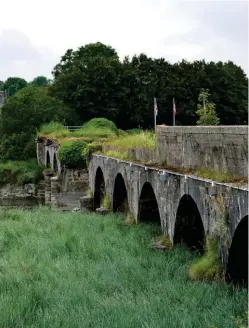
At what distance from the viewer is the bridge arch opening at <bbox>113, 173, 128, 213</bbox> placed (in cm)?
2261

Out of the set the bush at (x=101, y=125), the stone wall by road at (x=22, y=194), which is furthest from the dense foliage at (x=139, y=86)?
the stone wall by road at (x=22, y=194)

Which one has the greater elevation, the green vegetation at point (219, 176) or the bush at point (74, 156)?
the green vegetation at point (219, 176)

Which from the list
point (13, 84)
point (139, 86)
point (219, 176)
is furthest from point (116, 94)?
point (13, 84)

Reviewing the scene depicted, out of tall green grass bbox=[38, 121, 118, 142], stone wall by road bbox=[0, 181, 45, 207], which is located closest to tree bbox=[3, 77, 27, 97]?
tall green grass bbox=[38, 121, 118, 142]

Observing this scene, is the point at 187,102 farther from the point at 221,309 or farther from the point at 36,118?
the point at 221,309

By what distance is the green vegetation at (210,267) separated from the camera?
10664 millimetres

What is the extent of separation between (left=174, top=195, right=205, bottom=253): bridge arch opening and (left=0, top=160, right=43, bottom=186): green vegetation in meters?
28.0

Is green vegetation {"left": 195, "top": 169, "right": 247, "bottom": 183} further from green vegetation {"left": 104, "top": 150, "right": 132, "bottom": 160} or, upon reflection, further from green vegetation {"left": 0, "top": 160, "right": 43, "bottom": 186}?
green vegetation {"left": 0, "top": 160, "right": 43, "bottom": 186}

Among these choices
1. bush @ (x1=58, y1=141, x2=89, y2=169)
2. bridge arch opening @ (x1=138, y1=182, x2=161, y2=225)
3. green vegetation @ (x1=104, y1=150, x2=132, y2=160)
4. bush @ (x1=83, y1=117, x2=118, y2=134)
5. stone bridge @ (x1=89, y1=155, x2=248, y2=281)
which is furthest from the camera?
bush @ (x1=83, y1=117, x2=118, y2=134)

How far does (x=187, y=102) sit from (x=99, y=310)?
52.4 metres

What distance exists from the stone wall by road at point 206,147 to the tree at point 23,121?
30.5 m

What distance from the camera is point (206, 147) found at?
1246 centimetres

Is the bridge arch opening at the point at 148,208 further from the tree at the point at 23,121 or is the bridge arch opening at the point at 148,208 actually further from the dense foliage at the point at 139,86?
the dense foliage at the point at 139,86

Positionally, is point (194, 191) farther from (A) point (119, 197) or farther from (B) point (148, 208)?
(A) point (119, 197)
